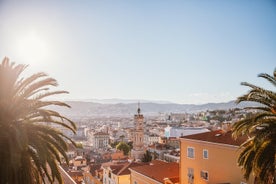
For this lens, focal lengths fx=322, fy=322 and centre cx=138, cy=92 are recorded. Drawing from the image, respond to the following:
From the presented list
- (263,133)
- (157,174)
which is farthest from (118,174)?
(263,133)

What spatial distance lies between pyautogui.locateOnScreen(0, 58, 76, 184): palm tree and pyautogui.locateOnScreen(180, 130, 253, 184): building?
41.8 feet

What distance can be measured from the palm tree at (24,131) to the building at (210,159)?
12734 millimetres

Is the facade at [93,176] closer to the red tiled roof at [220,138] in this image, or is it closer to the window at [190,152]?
the window at [190,152]

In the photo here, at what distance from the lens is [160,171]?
27.8 metres

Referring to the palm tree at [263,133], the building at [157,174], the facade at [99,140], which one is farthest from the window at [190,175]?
the facade at [99,140]

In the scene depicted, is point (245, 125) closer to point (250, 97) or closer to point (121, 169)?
point (250, 97)

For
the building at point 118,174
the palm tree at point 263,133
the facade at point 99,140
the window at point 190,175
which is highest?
the palm tree at point 263,133

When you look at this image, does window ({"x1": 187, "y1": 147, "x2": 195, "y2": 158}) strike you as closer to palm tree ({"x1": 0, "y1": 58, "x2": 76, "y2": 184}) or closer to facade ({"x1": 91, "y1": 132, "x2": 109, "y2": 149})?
palm tree ({"x1": 0, "y1": 58, "x2": 76, "y2": 184})

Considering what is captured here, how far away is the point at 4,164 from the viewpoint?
8281 mm

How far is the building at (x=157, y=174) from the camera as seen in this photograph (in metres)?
26.1

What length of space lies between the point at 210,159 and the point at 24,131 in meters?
16.1

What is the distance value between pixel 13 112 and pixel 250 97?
771cm

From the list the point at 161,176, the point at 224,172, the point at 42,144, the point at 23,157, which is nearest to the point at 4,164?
the point at 23,157

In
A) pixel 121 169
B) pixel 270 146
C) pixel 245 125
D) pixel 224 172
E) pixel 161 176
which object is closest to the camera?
pixel 270 146
